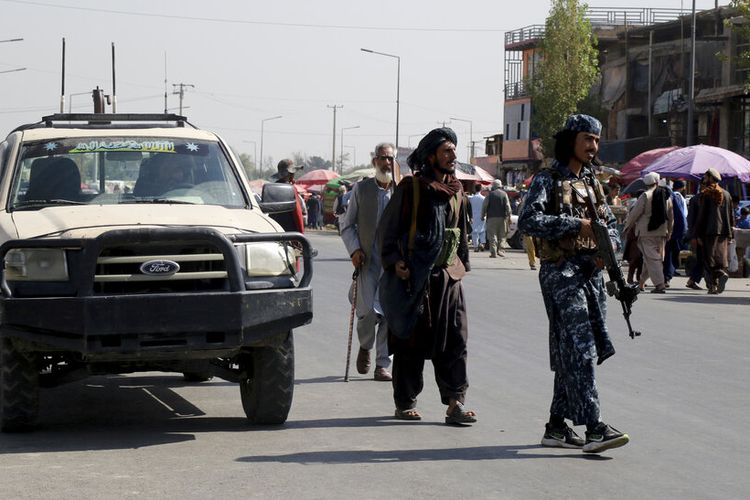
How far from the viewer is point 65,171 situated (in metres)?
8.74

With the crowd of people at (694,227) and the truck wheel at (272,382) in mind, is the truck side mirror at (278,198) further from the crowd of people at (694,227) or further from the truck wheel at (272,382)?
the crowd of people at (694,227)

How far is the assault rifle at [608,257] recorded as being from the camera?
7.50 metres

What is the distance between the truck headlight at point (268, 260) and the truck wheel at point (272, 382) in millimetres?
426

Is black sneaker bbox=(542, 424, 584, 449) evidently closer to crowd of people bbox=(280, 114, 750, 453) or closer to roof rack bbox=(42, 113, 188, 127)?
crowd of people bbox=(280, 114, 750, 453)

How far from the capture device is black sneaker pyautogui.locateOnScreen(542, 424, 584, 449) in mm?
7598

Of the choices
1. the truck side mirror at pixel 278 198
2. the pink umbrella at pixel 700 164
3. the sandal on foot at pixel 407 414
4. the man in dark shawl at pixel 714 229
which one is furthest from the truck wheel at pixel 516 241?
the sandal on foot at pixel 407 414

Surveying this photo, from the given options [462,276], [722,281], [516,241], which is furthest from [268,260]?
[516,241]

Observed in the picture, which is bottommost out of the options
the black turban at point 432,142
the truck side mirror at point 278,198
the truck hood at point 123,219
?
the truck hood at point 123,219

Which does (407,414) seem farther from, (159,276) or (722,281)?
(722,281)

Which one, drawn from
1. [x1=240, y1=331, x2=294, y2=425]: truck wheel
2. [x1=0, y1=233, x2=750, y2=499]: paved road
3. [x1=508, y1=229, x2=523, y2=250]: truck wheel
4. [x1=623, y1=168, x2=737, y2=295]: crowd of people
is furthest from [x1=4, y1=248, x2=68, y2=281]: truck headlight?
[x1=508, y1=229, x2=523, y2=250]: truck wheel

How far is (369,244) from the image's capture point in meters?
10.6

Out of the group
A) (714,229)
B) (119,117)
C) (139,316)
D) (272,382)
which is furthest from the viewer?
(714,229)

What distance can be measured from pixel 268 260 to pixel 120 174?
1432mm

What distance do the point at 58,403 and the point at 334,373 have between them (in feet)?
8.34
